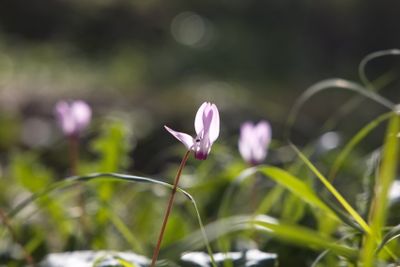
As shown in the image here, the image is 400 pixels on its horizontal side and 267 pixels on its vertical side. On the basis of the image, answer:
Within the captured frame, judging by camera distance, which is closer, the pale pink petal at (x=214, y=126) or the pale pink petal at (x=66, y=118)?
the pale pink petal at (x=214, y=126)

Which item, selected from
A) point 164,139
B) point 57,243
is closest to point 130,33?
point 164,139

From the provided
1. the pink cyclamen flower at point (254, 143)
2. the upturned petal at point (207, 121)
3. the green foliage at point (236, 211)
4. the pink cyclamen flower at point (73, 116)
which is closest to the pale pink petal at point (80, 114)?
the pink cyclamen flower at point (73, 116)

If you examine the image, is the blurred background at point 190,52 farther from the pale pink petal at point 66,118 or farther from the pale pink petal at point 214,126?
the pale pink petal at point 214,126

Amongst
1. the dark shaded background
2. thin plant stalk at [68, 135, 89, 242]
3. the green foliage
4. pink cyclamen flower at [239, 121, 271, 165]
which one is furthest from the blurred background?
pink cyclamen flower at [239, 121, 271, 165]

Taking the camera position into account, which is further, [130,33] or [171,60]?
[130,33]

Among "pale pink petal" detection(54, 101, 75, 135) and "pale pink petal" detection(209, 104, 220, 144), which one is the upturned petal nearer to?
"pale pink petal" detection(209, 104, 220, 144)

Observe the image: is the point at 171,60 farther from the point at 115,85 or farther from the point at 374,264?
the point at 374,264

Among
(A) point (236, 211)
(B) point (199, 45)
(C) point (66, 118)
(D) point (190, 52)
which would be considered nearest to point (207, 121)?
(C) point (66, 118)
